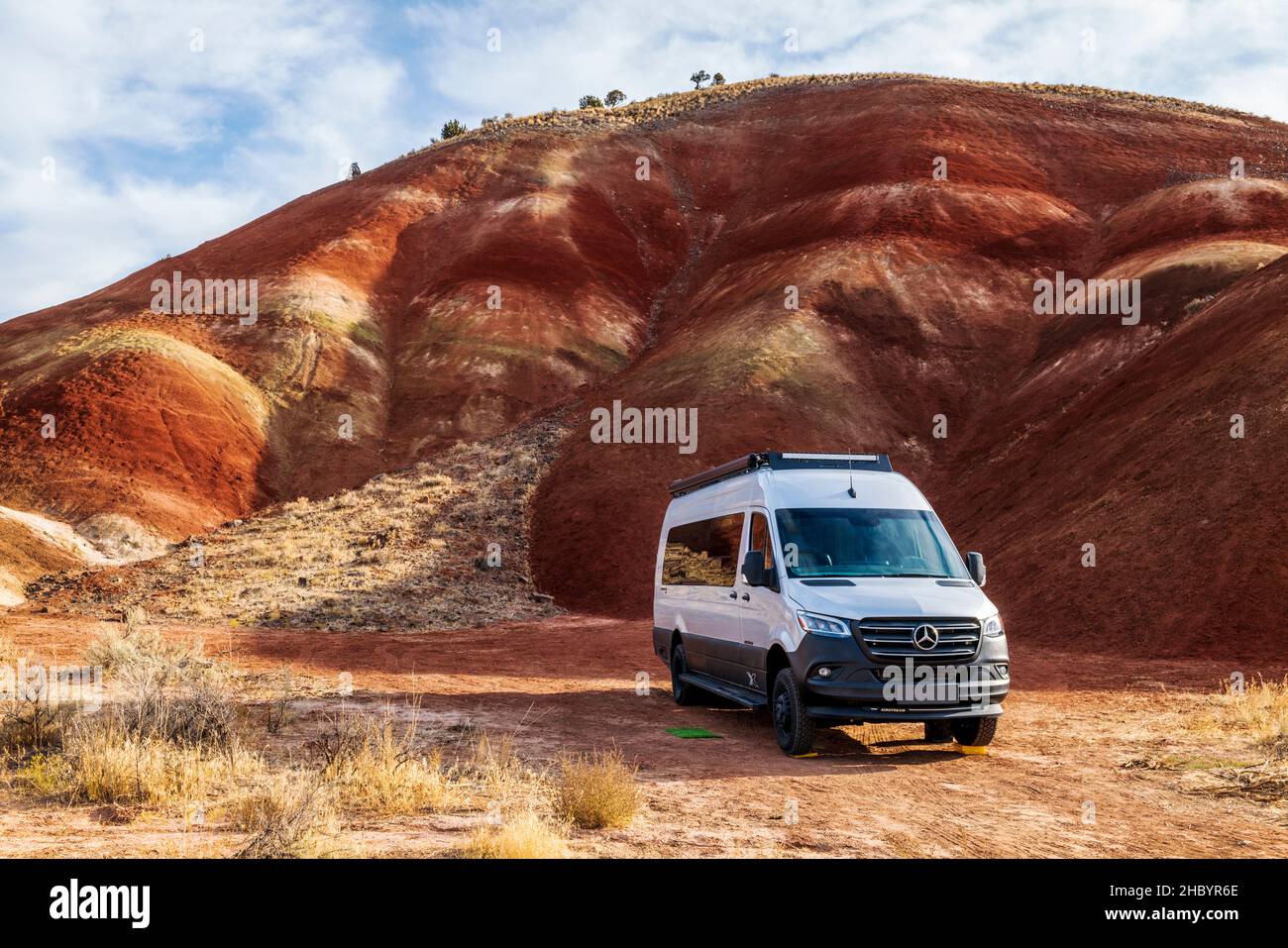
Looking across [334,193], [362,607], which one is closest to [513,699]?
[362,607]

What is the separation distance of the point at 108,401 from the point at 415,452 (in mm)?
12532

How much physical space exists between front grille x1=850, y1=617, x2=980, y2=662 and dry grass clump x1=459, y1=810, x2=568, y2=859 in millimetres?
4713

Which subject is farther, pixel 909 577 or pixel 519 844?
pixel 909 577

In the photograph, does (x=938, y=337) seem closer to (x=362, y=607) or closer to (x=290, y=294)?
(x=362, y=607)

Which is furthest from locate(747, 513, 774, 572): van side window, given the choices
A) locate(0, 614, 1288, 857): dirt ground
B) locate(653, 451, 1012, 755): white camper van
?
locate(0, 614, 1288, 857): dirt ground

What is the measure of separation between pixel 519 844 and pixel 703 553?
820 centimetres

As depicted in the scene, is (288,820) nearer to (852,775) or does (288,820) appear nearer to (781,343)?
(852,775)

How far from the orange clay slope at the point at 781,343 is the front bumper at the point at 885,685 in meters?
11.1

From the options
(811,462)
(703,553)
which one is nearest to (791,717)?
(811,462)

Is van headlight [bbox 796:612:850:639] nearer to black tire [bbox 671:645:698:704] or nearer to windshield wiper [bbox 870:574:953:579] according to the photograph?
windshield wiper [bbox 870:574:953:579]

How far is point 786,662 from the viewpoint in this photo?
36.2ft

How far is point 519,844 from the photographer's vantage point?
609 cm

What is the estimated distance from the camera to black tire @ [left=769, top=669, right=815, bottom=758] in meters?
10.6

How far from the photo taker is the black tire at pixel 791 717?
34.7ft
